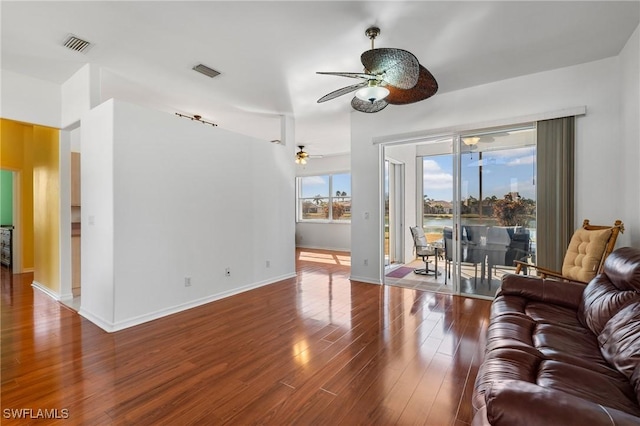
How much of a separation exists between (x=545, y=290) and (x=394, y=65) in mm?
2344

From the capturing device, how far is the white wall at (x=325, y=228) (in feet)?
29.6

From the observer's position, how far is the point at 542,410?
101 cm

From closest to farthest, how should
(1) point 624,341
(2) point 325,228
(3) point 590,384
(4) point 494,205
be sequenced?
A: (3) point 590,384 → (1) point 624,341 → (4) point 494,205 → (2) point 325,228

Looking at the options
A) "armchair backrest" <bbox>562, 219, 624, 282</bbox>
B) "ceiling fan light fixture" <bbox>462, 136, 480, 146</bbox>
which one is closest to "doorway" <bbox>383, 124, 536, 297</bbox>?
"ceiling fan light fixture" <bbox>462, 136, 480, 146</bbox>

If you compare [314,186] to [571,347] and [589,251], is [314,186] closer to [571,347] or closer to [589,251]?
[589,251]

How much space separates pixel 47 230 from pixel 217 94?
3.31 metres

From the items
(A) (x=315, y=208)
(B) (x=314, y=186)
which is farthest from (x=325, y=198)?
(B) (x=314, y=186)

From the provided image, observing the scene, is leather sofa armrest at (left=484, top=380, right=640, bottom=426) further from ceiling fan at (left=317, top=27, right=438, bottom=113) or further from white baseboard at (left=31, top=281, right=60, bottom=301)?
white baseboard at (left=31, top=281, right=60, bottom=301)

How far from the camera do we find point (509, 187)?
13.4 ft

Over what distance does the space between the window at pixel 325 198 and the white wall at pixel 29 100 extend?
21.8ft

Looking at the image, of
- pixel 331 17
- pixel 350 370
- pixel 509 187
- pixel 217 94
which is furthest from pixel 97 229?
pixel 509 187

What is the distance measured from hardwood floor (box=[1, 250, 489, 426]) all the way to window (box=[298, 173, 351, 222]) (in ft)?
17.5

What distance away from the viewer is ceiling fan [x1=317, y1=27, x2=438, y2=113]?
7.91 ft

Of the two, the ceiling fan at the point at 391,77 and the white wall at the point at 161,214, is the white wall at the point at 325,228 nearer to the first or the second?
the white wall at the point at 161,214
